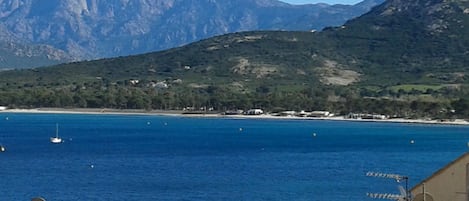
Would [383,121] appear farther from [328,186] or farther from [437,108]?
[328,186]

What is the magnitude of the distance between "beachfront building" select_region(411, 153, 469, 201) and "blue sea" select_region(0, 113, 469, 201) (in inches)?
1896

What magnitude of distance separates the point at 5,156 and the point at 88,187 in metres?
39.3

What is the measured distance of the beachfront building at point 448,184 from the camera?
12.8 metres

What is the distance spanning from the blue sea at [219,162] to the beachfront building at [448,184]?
158 ft

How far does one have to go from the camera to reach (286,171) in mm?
85500

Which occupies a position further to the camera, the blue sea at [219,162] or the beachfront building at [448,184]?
the blue sea at [219,162]

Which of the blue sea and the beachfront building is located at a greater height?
the beachfront building

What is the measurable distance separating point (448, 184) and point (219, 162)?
8403 cm

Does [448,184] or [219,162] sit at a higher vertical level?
[448,184]

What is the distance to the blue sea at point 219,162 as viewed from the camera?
66.9 meters

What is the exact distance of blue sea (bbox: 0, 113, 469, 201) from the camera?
219 feet

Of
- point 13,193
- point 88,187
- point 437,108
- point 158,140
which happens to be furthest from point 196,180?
point 437,108

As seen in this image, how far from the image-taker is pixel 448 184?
42.6ft

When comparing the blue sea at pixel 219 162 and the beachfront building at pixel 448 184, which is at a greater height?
the beachfront building at pixel 448 184
